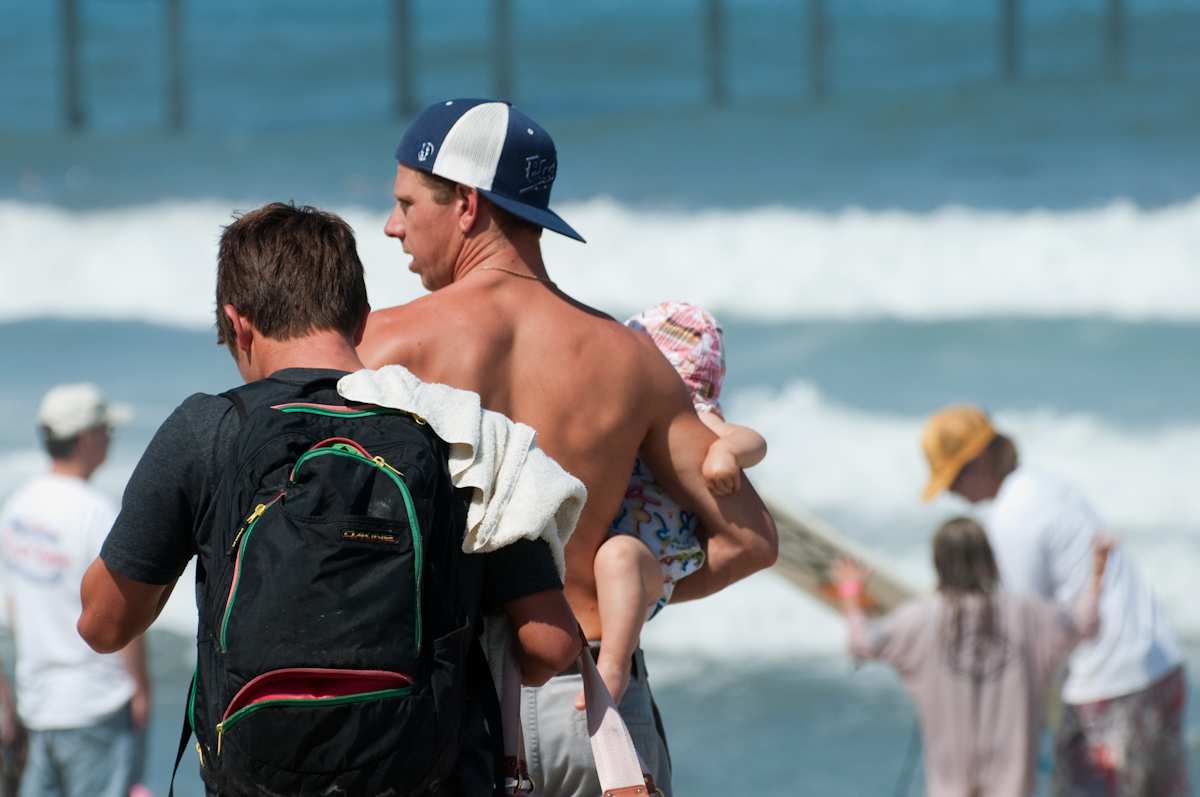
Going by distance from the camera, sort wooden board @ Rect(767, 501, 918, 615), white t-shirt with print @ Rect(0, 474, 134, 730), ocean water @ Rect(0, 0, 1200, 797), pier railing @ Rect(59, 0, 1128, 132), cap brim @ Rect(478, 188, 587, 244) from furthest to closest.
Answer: pier railing @ Rect(59, 0, 1128, 132), ocean water @ Rect(0, 0, 1200, 797), white t-shirt with print @ Rect(0, 474, 134, 730), wooden board @ Rect(767, 501, 918, 615), cap brim @ Rect(478, 188, 587, 244)

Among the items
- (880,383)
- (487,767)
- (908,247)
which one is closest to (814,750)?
(487,767)

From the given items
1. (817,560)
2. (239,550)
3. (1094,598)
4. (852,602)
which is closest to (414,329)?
(239,550)

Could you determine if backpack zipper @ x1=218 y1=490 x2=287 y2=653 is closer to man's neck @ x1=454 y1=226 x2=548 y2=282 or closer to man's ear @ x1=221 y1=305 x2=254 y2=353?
man's ear @ x1=221 y1=305 x2=254 y2=353

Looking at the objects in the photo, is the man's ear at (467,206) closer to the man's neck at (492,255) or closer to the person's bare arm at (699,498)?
the man's neck at (492,255)

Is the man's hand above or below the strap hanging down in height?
above

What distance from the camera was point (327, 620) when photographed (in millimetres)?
1382

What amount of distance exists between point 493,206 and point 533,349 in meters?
0.18

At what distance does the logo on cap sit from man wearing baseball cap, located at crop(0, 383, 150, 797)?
7.13 feet

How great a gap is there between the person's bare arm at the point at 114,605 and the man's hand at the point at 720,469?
729 millimetres

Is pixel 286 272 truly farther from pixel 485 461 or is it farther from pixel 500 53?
pixel 500 53

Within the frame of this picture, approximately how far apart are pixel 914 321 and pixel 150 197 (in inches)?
254

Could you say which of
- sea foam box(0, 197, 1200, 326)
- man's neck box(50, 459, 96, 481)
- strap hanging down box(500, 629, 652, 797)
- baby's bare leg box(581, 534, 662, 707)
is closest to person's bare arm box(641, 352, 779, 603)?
baby's bare leg box(581, 534, 662, 707)

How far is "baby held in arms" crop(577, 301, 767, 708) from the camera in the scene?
2020mm

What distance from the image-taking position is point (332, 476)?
140 centimetres
